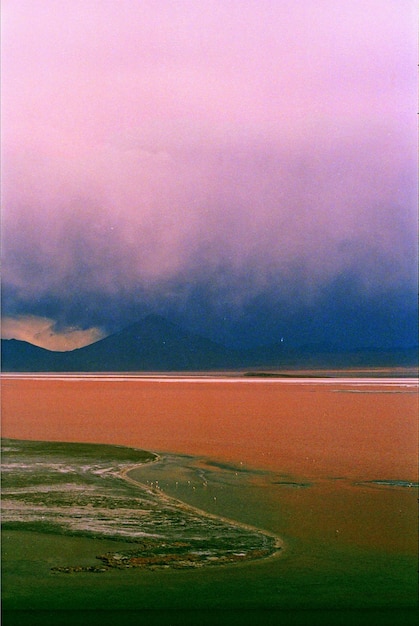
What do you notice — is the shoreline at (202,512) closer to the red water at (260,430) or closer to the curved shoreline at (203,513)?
the curved shoreline at (203,513)

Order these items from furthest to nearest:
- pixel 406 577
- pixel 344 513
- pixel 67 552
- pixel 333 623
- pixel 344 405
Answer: pixel 344 405 < pixel 344 513 < pixel 67 552 < pixel 406 577 < pixel 333 623

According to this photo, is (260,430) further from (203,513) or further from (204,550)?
(204,550)

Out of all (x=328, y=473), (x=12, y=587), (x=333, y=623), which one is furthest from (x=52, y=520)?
(x=328, y=473)

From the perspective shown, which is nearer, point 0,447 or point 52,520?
point 52,520

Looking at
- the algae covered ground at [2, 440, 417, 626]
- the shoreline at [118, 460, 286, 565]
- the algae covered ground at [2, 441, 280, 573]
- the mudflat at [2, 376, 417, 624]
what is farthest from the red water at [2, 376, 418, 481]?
the algae covered ground at [2, 441, 280, 573]

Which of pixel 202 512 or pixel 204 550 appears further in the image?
pixel 202 512

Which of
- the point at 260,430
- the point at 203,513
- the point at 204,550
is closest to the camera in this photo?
the point at 204,550

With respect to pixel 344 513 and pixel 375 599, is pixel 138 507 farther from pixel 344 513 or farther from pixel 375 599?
pixel 375 599

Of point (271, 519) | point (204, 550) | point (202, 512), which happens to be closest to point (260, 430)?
point (202, 512)

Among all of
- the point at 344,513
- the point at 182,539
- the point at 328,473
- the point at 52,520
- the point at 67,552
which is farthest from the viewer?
the point at 328,473
